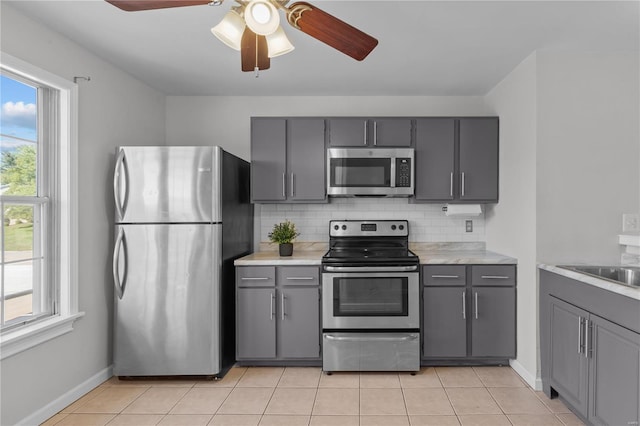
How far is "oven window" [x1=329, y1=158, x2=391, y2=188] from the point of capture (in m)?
3.50

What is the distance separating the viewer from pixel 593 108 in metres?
2.80

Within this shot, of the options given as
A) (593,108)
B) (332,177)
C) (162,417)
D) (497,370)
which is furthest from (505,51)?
(162,417)

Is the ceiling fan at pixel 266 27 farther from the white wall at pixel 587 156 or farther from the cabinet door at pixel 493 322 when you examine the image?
the cabinet door at pixel 493 322

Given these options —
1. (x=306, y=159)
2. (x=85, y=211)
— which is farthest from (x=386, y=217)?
(x=85, y=211)

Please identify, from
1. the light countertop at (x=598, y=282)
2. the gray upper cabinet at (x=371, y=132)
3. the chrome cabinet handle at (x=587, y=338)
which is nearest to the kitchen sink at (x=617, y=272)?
the light countertop at (x=598, y=282)

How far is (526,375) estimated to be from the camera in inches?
117

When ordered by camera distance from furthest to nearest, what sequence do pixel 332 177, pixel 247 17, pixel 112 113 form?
pixel 332 177
pixel 112 113
pixel 247 17

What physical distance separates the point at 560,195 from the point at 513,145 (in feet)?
1.94

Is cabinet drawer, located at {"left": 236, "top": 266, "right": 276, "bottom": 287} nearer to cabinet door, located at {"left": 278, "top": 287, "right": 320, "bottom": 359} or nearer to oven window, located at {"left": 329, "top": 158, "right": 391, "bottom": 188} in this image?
cabinet door, located at {"left": 278, "top": 287, "right": 320, "bottom": 359}

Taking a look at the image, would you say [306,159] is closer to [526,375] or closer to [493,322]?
[493,322]

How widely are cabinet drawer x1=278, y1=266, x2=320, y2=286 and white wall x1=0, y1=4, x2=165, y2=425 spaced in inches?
52.7

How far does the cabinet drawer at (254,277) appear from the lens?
326 cm

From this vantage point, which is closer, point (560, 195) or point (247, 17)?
point (247, 17)

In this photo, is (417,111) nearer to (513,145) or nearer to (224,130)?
(513,145)
